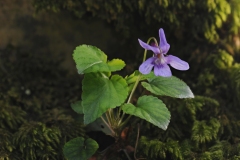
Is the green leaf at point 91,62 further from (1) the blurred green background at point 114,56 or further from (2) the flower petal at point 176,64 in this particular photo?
(1) the blurred green background at point 114,56

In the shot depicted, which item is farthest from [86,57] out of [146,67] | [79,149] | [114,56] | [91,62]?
[114,56]

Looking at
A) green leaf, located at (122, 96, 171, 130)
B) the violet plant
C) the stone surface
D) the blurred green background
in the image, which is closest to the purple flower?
the violet plant

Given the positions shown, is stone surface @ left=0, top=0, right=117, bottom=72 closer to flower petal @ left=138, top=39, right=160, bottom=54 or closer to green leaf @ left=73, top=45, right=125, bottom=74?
green leaf @ left=73, top=45, right=125, bottom=74

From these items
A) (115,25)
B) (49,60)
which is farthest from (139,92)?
(49,60)

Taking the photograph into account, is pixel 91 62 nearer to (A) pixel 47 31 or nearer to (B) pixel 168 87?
(B) pixel 168 87

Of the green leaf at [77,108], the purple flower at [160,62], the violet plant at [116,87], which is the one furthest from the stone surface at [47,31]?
the purple flower at [160,62]
